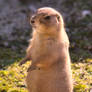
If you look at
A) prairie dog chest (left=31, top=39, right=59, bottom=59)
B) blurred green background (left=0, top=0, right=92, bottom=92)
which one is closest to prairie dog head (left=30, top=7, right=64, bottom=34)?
prairie dog chest (left=31, top=39, right=59, bottom=59)

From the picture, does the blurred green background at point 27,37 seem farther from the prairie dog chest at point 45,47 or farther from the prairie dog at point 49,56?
the prairie dog chest at point 45,47

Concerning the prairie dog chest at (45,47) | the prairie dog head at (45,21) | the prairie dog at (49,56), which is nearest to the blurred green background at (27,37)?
the prairie dog at (49,56)

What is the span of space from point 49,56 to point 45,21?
1.49 ft

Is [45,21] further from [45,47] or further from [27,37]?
[27,37]

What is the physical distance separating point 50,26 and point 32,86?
834mm

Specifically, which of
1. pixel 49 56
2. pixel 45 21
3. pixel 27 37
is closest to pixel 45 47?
pixel 49 56

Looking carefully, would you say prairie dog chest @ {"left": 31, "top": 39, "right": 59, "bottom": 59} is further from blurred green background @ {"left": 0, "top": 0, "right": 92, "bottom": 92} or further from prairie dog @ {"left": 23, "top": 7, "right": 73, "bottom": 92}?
blurred green background @ {"left": 0, "top": 0, "right": 92, "bottom": 92}

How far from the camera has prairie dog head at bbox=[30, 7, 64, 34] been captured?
3.70 metres

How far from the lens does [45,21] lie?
3.72 metres

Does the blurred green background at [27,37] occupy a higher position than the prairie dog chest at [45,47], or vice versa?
the blurred green background at [27,37]

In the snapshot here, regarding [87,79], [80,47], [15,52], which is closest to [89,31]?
[80,47]

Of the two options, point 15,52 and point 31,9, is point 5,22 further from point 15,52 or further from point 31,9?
point 15,52

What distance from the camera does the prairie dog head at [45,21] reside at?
3703 mm

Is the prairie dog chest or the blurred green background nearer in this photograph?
the prairie dog chest
